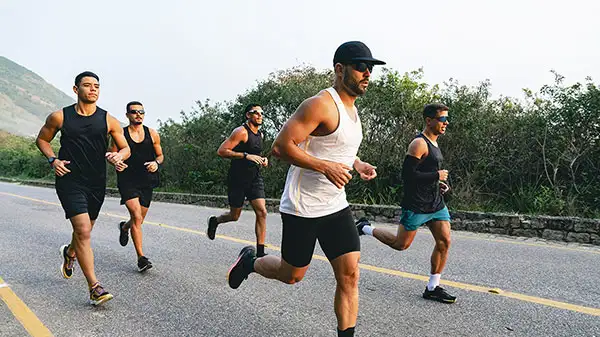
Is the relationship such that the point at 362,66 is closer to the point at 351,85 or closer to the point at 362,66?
the point at 362,66

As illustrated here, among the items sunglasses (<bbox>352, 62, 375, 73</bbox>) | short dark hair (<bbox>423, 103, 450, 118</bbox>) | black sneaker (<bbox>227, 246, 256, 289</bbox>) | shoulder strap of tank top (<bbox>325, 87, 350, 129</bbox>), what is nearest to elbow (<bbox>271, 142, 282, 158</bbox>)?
shoulder strap of tank top (<bbox>325, 87, 350, 129</bbox>)

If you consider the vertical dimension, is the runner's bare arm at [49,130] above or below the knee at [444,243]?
above

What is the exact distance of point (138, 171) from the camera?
A: 5898 mm

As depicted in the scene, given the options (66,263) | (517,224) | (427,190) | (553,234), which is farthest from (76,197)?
(553,234)

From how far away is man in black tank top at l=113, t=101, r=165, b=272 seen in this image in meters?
5.73

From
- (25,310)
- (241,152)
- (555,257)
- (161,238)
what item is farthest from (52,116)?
(555,257)

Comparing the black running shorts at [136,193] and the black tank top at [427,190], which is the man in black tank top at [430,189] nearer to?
the black tank top at [427,190]

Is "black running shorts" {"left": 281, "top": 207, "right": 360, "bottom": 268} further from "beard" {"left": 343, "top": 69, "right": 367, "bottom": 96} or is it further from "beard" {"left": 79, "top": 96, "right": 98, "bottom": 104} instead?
"beard" {"left": 79, "top": 96, "right": 98, "bottom": 104}

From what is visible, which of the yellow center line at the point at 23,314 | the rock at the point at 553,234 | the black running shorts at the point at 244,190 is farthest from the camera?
the rock at the point at 553,234

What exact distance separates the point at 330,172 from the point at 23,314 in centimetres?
309

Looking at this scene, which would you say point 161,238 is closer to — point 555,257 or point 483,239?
point 483,239

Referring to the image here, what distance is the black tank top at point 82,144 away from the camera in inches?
175

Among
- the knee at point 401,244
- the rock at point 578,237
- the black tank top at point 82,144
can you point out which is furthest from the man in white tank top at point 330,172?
the rock at point 578,237

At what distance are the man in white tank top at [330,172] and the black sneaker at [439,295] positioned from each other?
5.64 ft
